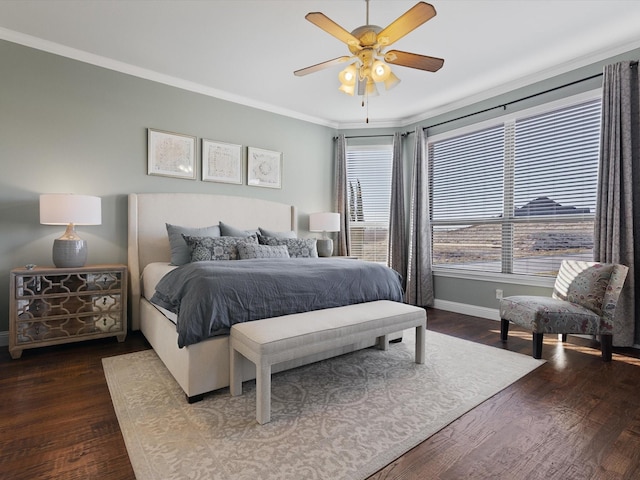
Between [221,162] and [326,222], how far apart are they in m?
1.64

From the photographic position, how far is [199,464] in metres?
1.44

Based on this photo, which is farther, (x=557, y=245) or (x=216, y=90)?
(x=216, y=90)

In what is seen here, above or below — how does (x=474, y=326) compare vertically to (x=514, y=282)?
below

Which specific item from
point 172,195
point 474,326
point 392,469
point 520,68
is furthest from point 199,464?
point 520,68

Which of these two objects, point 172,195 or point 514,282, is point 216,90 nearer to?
point 172,195

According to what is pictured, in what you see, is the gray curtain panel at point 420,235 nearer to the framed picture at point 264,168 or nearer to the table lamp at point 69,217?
the framed picture at point 264,168

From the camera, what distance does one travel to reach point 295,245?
3.84 meters

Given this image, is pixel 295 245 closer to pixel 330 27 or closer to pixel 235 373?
pixel 235 373

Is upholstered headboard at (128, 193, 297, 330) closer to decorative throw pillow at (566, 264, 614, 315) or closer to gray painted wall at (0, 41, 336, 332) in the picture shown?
gray painted wall at (0, 41, 336, 332)

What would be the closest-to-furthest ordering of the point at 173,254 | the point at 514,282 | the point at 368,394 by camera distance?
the point at 368,394 < the point at 173,254 < the point at 514,282

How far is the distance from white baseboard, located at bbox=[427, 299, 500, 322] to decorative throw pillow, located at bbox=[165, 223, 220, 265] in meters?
3.22

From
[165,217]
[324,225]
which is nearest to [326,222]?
[324,225]

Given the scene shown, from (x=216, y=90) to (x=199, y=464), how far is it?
400cm

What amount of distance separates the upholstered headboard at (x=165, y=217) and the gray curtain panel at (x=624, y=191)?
377 cm
